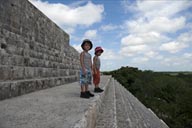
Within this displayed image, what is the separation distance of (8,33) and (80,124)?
3159 mm

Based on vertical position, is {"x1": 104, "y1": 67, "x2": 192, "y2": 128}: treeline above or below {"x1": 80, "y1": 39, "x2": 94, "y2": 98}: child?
below

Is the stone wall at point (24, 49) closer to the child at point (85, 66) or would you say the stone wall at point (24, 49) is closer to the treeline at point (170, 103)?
the child at point (85, 66)

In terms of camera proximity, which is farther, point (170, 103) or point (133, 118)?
point (170, 103)

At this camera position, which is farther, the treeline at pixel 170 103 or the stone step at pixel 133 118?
the treeline at pixel 170 103

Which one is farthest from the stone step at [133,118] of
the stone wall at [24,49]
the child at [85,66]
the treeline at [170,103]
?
the treeline at [170,103]

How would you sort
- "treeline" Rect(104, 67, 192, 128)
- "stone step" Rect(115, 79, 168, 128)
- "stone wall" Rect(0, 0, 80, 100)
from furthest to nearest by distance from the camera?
"treeline" Rect(104, 67, 192, 128)
"stone step" Rect(115, 79, 168, 128)
"stone wall" Rect(0, 0, 80, 100)

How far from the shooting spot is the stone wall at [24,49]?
4871mm

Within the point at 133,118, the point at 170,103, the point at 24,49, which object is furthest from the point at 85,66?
the point at 170,103

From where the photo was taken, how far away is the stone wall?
4.87 meters

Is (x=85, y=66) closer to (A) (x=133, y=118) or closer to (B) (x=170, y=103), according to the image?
(A) (x=133, y=118)

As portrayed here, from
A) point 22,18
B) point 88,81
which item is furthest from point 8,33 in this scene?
point 88,81

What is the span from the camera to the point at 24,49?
596cm

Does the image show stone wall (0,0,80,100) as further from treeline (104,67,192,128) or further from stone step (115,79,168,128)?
treeline (104,67,192,128)

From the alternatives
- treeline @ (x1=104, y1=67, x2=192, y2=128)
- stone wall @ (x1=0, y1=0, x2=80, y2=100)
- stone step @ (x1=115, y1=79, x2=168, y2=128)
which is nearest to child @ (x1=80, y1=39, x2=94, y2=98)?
stone step @ (x1=115, y1=79, x2=168, y2=128)
